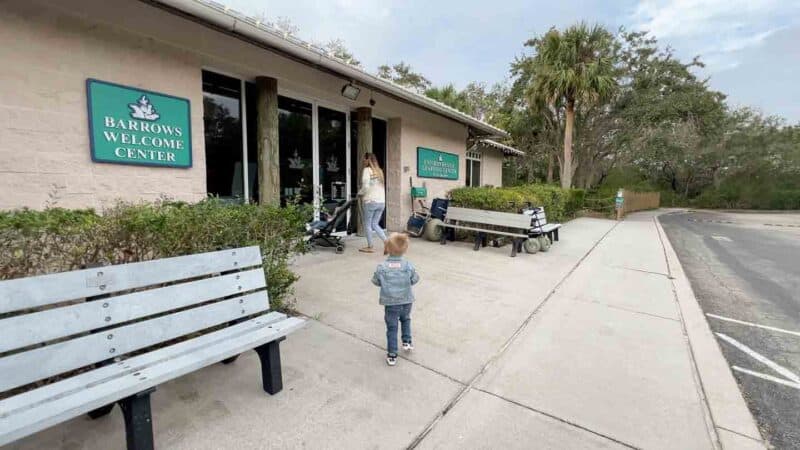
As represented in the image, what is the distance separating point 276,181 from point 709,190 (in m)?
39.6

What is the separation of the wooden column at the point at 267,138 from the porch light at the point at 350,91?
1254mm

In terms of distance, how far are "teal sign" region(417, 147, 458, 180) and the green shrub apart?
6155mm

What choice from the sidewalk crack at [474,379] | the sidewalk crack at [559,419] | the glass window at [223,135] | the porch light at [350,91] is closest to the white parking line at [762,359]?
the sidewalk crack at [474,379]

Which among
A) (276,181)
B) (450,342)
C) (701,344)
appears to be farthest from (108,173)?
(701,344)

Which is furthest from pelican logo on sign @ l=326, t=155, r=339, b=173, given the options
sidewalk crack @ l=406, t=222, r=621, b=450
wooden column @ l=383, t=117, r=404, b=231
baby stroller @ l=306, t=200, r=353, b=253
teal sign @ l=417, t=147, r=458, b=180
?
sidewalk crack @ l=406, t=222, r=621, b=450

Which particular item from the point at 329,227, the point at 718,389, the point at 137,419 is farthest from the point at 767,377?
the point at 329,227

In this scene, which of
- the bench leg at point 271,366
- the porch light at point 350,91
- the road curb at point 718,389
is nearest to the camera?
the road curb at point 718,389

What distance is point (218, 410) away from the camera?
208 cm

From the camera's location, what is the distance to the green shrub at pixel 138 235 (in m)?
1.92

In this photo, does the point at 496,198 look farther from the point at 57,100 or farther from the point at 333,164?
the point at 57,100

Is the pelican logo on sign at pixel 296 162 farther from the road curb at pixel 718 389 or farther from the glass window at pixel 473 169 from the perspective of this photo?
the glass window at pixel 473 169

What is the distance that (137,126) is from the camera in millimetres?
4039

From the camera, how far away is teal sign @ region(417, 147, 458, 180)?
356 inches

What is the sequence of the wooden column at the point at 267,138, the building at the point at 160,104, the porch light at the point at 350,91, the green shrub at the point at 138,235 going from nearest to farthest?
the green shrub at the point at 138,235
the building at the point at 160,104
the wooden column at the point at 267,138
the porch light at the point at 350,91
